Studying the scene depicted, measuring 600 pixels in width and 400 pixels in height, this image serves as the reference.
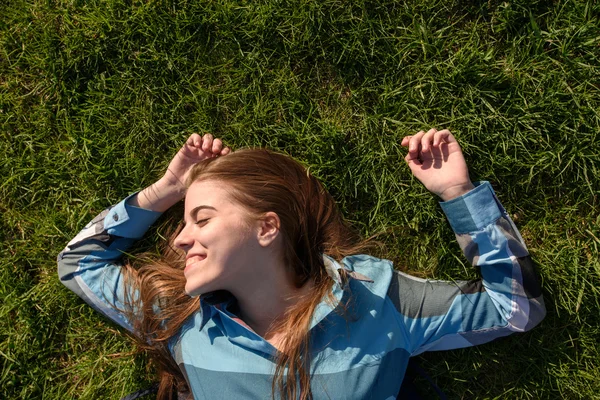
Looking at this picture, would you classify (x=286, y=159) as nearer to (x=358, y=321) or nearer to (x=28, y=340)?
(x=358, y=321)

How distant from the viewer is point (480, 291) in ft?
8.68

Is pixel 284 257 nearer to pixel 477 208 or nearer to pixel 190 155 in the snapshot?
pixel 190 155

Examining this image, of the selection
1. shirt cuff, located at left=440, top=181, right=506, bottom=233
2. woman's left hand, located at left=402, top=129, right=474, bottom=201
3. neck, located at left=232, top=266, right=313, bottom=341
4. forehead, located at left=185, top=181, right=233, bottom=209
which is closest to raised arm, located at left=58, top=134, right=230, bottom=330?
forehead, located at left=185, top=181, right=233, bottom=209

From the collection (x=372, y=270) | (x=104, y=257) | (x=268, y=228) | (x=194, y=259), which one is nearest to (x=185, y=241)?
(x=194, y=259)

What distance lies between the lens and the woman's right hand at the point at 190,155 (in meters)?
2.85

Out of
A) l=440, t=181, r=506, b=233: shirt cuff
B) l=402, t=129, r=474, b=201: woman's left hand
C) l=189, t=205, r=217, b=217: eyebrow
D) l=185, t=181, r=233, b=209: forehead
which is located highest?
l=185, t=181, r=233, b=209: forehead

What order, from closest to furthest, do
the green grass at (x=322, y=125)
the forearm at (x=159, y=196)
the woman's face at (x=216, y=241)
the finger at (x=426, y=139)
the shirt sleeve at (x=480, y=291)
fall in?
the woman's face at (x=216, y=241) → the shirt sleeve at (x=480, y=291) → the finger at (x=426, y=139) → the green grass at (x=322, y=125) → the forearm at (x=159, y=196)

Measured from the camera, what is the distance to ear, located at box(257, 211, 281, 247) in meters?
2.45

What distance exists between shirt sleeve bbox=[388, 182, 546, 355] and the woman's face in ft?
2.46

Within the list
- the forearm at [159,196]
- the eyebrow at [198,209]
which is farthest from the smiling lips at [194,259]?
the forearm at [159,196]

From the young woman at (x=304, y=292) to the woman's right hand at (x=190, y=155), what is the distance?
0.18 feet

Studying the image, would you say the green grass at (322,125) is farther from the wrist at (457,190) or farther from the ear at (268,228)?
the ear at (268,228)

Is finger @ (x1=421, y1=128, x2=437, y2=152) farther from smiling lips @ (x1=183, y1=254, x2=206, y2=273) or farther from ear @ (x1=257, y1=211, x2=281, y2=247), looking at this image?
smiling lips @ (x1=183, y1=254, x2=206, y2=273)

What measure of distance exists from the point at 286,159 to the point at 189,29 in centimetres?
A: 98
